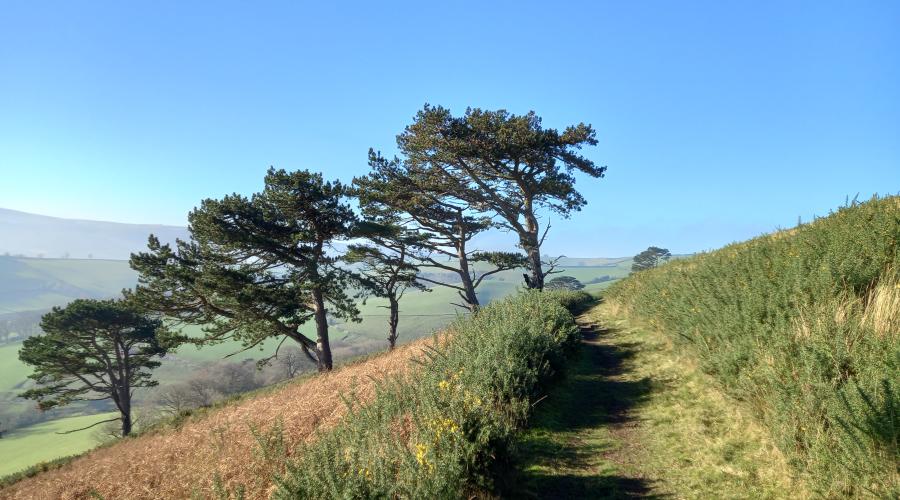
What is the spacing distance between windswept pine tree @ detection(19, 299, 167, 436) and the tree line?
7533 millimetres

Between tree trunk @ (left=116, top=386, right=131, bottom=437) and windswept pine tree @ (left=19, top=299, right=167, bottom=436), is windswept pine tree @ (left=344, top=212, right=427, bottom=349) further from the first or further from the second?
tree trunk @ (left=116, top=386, right=131, bottom=437)

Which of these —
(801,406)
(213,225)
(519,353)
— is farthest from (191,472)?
(213,225)

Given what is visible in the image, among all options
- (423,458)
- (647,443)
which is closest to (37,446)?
(423,458)

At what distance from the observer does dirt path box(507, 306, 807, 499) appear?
4469mm

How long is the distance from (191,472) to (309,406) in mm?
2595

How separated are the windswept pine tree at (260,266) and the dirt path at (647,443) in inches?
677

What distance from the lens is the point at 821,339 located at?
446 cm

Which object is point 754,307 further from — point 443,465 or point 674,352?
point 443,465

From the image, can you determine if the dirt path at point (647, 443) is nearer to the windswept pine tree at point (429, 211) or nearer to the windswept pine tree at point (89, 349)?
the windswept pine tree at point (429, 211)

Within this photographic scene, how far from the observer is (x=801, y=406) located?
166 inches

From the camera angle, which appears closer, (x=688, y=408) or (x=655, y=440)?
(x=655, y=440)

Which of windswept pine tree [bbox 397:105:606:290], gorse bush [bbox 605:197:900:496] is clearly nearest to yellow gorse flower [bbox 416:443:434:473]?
gorse bush [bbox 605:197:900:496]

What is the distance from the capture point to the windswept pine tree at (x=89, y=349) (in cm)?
2862

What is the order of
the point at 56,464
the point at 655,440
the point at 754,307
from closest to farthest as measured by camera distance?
the point at 655,440 < the point at 754,307 < the point at 56,464
